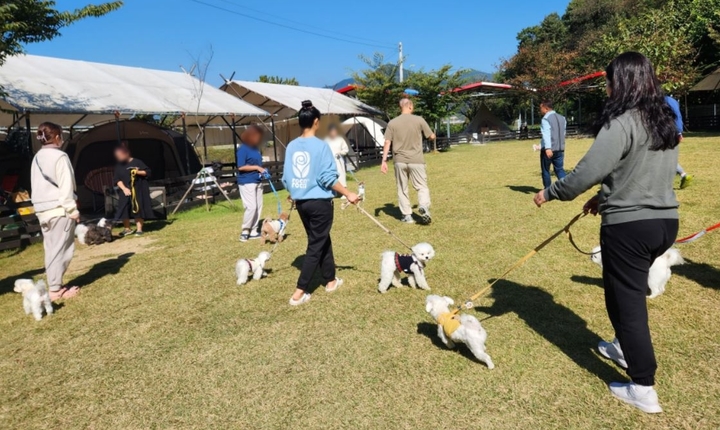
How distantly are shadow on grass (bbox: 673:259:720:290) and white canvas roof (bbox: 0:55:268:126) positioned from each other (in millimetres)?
10148

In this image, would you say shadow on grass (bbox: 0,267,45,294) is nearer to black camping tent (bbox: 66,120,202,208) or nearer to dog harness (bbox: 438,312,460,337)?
dog harness (bbox: 438,312,460,337)

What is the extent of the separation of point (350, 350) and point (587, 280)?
2621 millimetres

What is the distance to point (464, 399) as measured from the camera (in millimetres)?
2775

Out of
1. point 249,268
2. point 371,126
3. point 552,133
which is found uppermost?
point 371,126

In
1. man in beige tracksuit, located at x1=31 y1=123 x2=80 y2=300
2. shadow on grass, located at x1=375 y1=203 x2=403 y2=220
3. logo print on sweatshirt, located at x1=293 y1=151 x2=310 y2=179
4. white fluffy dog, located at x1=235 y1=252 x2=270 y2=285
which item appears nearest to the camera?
logo print on sweatshirt, located at x1=293 y1=151 x2=310 y2=179

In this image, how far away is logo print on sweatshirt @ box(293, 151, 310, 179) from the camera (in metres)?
4.18

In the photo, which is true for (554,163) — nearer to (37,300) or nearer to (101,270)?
(101,270)

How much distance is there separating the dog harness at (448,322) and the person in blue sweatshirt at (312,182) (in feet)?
4.83

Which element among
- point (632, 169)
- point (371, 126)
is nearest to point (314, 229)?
point (632, 169)

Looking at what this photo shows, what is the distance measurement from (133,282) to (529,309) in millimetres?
4678

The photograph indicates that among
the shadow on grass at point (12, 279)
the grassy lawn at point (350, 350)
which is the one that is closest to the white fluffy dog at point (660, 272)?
the grassy lawn at point (350, 350)

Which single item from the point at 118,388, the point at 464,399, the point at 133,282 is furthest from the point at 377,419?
the point at 133,282

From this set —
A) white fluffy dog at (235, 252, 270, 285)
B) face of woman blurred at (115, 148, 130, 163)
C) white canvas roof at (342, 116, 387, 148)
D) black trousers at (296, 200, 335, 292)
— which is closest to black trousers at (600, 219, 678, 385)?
black trousers at (296, 200, 335, 292)

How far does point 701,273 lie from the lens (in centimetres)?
444
